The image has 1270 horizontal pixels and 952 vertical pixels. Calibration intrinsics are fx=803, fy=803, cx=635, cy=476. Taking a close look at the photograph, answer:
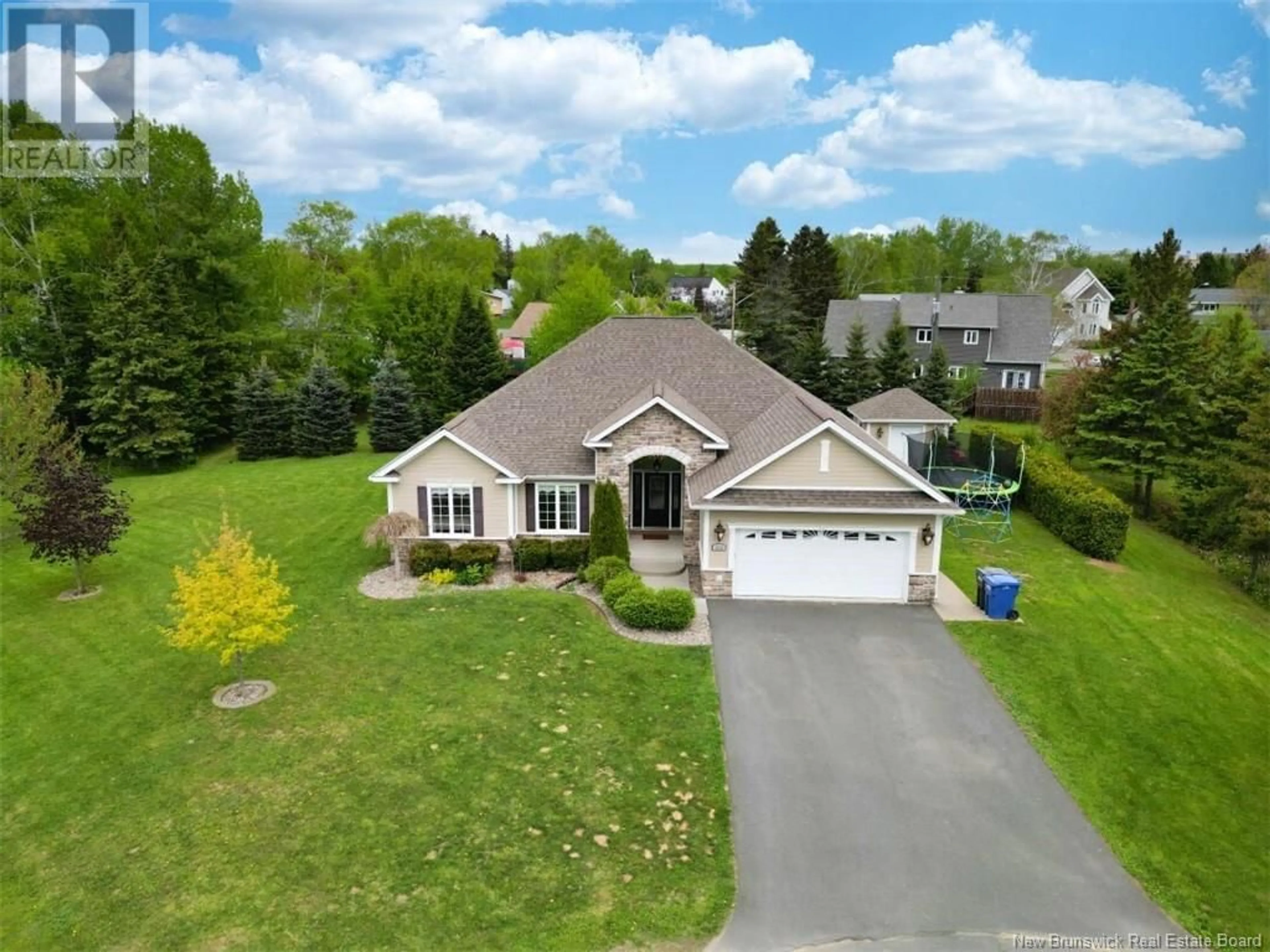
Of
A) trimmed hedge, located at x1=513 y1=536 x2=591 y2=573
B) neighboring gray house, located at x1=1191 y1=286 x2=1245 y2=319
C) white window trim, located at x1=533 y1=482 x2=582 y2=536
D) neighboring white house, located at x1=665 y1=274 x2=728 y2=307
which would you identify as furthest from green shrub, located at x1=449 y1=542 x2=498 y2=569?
neighboring gray house, located at x1=1191 y1=286 x2=1245 y2=319

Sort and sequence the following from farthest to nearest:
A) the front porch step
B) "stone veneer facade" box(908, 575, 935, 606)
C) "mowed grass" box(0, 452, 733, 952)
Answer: the front porch step < "stone veneer facade" box(908, 575, 935, 606) < "mowed grass" box(0, 452, 733, 952)

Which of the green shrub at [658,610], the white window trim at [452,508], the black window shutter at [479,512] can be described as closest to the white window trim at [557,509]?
the black window shutter at [479,512]

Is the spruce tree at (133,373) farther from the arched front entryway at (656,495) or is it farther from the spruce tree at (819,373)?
the spruce tree at (819,373)

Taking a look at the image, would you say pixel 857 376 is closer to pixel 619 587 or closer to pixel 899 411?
pixel 899 411

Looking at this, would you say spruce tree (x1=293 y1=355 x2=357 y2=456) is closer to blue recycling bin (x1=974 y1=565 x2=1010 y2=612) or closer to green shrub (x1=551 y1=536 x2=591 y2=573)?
green shrub (x1=551 y1=536 x2=591 y2=573)

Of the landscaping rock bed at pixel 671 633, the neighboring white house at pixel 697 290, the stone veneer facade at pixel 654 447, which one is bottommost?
the landscaping rock bed at pixel 671 633

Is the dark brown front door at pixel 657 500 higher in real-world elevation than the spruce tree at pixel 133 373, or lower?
lower

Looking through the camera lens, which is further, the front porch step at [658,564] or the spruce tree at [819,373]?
the spruce tree at [819,373]
